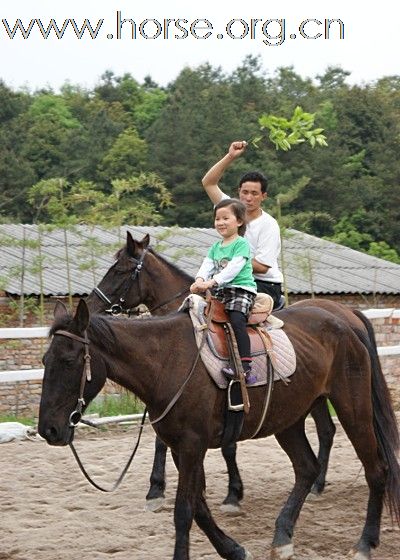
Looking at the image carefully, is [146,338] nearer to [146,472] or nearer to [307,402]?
[307,402]

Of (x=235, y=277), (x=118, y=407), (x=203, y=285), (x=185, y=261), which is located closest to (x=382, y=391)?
(x=235, y=277)

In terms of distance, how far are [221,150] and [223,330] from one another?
41220 mm

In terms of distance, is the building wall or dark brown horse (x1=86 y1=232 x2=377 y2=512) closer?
dark brown horse (x1=86 y1=232 x2=377 y2=512)

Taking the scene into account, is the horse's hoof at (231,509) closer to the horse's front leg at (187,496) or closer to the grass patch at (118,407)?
the horse's front leg at (187,496)

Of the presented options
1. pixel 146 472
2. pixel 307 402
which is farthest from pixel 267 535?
pixel 146 472

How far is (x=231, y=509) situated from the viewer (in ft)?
22.7

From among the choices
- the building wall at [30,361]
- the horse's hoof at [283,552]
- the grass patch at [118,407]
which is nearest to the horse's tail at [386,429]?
the horse's hoof at [283,552]

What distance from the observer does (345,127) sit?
5203 cm

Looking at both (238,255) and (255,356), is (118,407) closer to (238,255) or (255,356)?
(255,356)

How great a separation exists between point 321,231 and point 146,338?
40.1 m

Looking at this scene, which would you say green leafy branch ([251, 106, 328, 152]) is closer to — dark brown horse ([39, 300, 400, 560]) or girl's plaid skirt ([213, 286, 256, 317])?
dark brown horse ([39, 300, 400, 560])

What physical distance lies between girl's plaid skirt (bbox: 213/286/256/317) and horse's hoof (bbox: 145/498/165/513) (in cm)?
196

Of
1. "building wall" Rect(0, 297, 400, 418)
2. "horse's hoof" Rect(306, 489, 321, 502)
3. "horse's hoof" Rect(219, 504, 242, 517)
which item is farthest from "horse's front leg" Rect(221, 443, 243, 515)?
"building wall" Rect(0, 297, 400, 418)

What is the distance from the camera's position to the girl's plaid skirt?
5582mm
